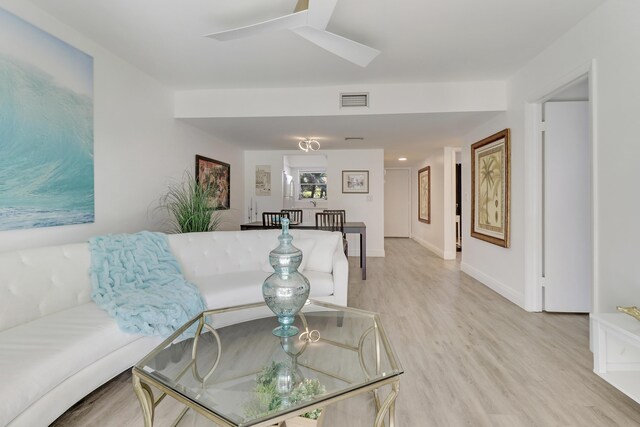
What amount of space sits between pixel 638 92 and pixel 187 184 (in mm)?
4303

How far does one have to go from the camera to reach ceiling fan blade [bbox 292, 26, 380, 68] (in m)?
2.12

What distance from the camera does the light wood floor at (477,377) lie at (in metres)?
1.58

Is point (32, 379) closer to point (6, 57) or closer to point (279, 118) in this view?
point (6, 57)

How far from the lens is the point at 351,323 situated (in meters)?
1.81

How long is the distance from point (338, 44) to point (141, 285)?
221cm

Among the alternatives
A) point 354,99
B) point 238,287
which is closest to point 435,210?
point 354,99

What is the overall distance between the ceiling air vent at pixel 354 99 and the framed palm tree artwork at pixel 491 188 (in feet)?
5.27

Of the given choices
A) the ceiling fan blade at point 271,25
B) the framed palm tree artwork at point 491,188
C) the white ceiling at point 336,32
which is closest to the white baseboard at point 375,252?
the framed palm tree artwork at point 491,188

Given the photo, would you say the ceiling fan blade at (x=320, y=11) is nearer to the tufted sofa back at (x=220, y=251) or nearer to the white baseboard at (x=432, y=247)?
the tufted sofa back at (x=220, y=251)

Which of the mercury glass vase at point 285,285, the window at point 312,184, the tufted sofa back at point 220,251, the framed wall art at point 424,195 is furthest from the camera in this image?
the window at point 312,184

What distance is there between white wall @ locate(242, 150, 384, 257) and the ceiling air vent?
8.68ft

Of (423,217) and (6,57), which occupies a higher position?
(6,57)

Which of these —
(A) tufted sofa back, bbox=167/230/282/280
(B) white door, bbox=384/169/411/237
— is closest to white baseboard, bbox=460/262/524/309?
(A) tufted sofa back, bbox=167/230/282/280

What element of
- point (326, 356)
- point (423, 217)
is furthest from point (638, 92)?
point (423, 217)
